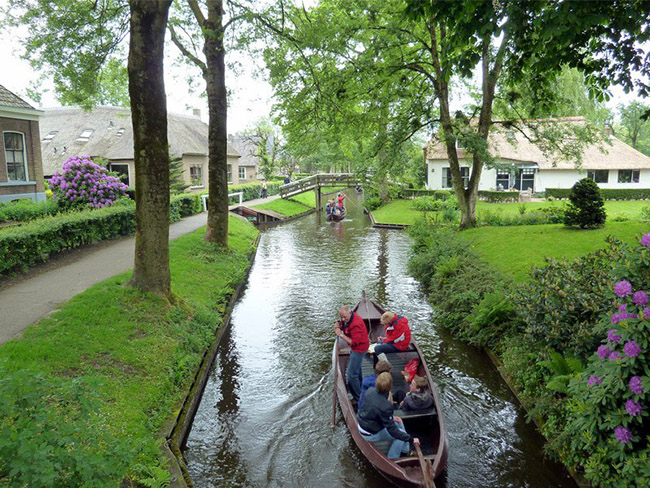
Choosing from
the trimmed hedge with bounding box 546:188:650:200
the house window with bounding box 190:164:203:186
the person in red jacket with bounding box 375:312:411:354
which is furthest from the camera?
the house window with bounding box 190:164:203:186

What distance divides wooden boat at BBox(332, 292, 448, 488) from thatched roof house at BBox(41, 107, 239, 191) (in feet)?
106

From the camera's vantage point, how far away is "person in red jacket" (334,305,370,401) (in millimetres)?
8516

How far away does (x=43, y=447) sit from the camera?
4.03 m

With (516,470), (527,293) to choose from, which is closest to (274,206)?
(527,293)

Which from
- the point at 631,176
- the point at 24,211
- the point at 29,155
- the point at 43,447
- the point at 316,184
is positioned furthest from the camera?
the point at 316,184

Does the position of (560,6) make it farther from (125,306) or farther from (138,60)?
(125,306)

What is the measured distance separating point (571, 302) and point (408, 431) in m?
3.56

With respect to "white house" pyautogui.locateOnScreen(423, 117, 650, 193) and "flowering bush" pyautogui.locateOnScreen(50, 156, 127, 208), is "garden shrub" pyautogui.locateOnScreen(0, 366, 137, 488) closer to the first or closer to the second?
"flowering bush" pyautogui.locateOnScreen(50, 156, 127, 208)

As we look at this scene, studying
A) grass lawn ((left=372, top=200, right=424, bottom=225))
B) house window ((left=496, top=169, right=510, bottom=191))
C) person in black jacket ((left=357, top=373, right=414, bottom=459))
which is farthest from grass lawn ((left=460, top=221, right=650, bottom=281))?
house window ((left=496, top=169, right=510, bottom=191))

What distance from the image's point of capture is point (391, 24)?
18.2 meters

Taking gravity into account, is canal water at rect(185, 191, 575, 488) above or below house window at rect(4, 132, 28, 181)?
below

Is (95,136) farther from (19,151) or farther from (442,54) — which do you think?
(442,54)

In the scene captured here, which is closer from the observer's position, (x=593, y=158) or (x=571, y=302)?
(x=571, y=302)

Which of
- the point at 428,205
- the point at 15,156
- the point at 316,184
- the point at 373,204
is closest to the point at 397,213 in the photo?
the point at 428,205
